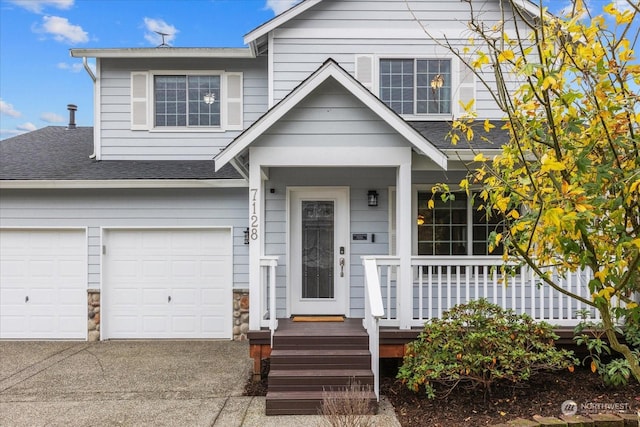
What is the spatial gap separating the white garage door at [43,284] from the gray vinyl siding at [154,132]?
1915mm

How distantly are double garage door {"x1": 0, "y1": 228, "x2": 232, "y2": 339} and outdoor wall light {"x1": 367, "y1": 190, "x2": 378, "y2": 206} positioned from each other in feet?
8.98

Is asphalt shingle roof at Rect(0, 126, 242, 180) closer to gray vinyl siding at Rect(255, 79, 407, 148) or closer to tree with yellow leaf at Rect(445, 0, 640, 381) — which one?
gray vinyl siding at Rect(255, 79, 407, 148)

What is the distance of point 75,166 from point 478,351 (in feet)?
25.4

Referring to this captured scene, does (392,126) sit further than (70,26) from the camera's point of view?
No

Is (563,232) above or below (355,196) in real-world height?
below

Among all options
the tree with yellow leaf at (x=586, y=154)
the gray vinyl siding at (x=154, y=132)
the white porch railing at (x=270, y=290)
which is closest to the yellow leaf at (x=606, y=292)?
the tree with yellow leaf at (x=586, y=154)

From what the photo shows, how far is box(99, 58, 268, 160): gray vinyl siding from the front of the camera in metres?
8.37

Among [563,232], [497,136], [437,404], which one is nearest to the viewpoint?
[563,232]

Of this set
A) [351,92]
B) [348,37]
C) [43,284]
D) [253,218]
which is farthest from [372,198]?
[43,284]

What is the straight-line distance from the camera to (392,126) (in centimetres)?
541

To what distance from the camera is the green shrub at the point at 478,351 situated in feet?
14.9

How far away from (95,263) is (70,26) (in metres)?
13.8

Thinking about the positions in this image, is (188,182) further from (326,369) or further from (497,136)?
(497,136)

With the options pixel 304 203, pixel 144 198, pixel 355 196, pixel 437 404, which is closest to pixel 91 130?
pixel 144 198
